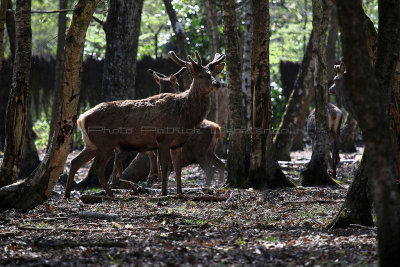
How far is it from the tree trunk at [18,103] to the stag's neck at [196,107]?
283cm

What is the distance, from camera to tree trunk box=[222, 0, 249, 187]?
37.9 feet

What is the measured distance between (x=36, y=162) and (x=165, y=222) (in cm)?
905

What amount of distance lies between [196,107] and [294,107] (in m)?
6.31

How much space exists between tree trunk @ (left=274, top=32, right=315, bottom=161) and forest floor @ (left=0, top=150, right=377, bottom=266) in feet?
20.6

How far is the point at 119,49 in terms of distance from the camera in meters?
13.4

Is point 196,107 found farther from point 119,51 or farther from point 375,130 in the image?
point 375,130

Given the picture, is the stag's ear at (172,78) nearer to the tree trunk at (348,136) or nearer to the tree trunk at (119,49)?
the tree trunk at (119,49)

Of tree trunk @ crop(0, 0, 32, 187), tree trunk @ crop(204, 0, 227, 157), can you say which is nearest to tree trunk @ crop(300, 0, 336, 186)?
tree trunk @ crop(204, 0, 227, 157)

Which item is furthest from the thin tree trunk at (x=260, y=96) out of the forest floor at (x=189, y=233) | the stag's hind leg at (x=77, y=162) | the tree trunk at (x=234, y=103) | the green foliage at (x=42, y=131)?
the green foliage at (x=42, y=131)

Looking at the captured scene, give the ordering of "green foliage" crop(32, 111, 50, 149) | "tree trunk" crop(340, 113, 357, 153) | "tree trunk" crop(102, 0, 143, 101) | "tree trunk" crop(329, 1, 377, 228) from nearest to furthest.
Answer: "tree trunk" crop(329, 1, 377, 228), "tree trunk" crop(102, 0, 143, 101), "tree trunk" crop(340, 113, 357, 153), "green foliage" crop(32, 111, 50, 149)

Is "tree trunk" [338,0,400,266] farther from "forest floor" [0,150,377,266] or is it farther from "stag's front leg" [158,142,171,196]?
"stag's front leg" [158,142,171,196]

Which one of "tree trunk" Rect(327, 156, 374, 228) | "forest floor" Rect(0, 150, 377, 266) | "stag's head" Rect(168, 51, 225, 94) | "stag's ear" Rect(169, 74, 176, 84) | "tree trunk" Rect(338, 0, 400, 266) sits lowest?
A: "forest floor" Rect(0, 150, 377, 266)

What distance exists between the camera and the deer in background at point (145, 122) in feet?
35.3

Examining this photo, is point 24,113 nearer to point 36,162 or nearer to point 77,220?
point 77,220
